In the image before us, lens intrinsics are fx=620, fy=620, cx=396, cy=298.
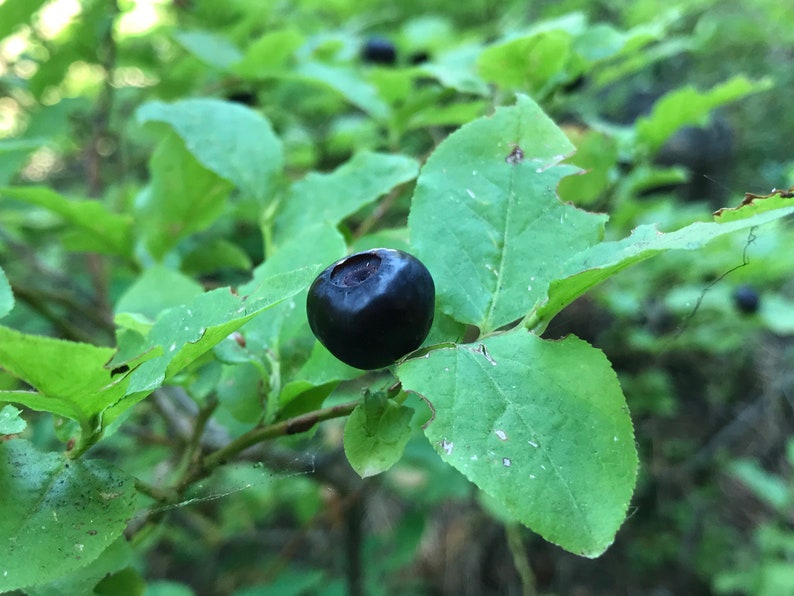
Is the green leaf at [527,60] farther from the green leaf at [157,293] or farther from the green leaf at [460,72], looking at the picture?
the green leaf at [157,293]


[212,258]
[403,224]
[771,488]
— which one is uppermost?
[212,258]

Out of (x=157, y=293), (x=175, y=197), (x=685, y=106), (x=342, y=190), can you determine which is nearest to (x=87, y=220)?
(x=175, y=197)

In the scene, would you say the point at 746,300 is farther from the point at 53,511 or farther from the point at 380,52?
the point at 53,511

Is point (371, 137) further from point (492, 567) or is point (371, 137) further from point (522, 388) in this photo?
point (492, 567)

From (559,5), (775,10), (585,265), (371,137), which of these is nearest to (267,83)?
(371,137)

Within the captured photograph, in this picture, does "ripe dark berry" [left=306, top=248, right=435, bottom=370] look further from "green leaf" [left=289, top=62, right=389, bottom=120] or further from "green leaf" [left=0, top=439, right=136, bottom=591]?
"green leaf" [left=289, top=62, right=389, bottom=120]

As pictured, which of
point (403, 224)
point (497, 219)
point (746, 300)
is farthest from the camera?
point (746, 300)
